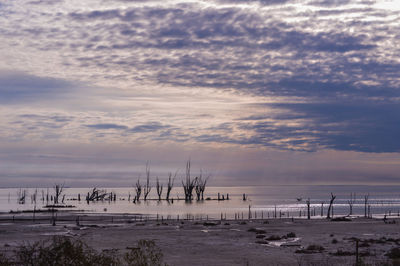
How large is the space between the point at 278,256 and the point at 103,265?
21123 mm

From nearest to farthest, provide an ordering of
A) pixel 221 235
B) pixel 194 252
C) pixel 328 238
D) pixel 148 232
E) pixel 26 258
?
pixel 26 258
pixel 194 252
pixel 328 238
pixel 221 235
pixel 148 232

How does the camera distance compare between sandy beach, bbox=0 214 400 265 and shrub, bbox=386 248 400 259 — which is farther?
sandy beach, bbox=0 214 400 265

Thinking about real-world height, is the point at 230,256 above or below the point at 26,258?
below

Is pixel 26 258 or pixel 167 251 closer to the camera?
pixel 26 258

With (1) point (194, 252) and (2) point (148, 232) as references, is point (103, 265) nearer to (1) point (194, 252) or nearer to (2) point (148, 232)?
(1) point (194, 252)

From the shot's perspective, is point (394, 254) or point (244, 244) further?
point (244, 244)

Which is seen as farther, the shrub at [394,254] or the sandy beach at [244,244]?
the sandy beach at [244,244]

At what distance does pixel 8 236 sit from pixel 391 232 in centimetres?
3946

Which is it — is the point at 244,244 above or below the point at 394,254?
below

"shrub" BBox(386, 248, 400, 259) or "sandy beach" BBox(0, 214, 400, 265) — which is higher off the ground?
"shrub" BBox(386, 248, 400, 259)

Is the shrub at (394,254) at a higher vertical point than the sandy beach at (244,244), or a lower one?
higher

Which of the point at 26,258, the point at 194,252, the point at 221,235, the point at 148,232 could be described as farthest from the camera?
the point at 148,232

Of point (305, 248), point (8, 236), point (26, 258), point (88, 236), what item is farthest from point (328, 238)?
point (26, 258)

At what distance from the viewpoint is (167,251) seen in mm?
34031
